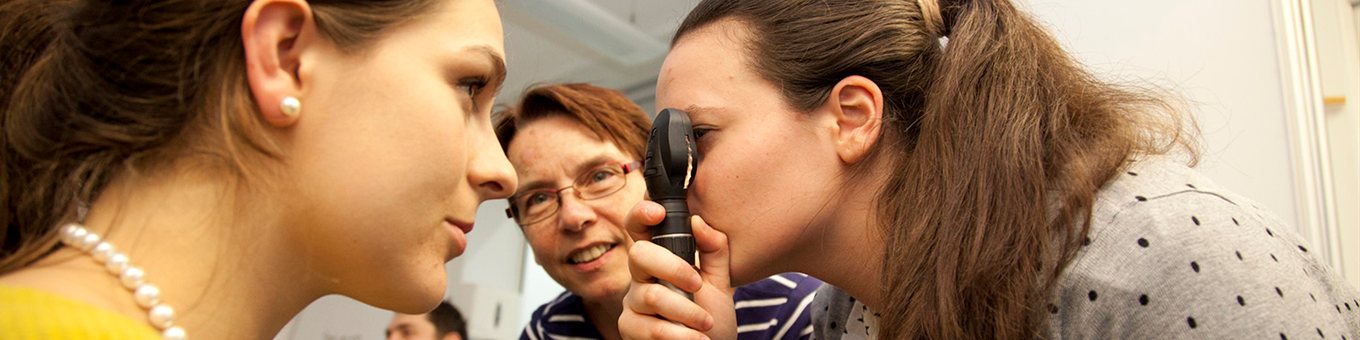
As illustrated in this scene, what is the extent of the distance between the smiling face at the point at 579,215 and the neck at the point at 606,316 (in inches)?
1.2

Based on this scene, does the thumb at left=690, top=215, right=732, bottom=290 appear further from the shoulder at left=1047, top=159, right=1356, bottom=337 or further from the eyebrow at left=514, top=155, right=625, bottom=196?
the eyebrow at left=514, top=155, right=625, bottom=196

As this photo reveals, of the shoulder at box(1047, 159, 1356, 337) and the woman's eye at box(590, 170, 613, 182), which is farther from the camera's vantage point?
the woman's eye at box(590, 170, 613, 182)

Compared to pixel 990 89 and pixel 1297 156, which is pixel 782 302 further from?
pixel 1297 156

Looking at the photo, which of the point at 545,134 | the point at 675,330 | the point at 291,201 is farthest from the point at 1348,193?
the point at 291,201

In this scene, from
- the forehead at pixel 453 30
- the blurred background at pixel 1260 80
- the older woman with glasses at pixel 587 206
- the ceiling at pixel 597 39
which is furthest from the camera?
the ceiling at pixel 597 39

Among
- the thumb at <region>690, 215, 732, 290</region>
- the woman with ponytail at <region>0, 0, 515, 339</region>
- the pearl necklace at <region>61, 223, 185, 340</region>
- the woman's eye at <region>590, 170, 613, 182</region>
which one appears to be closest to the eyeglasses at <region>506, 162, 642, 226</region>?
the woman's eye at <region>590, 170, 613, 182</region>

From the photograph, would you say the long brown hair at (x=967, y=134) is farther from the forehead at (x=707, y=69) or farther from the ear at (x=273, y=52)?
the ear at (x=273, y=52)

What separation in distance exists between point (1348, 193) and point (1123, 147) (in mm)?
920

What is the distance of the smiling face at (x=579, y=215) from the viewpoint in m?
1.81

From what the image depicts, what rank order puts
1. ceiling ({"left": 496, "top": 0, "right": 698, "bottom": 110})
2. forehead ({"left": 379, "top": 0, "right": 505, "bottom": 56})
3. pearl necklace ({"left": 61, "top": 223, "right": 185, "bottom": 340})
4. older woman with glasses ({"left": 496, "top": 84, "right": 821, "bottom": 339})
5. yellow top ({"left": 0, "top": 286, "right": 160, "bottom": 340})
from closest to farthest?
yellow top ({"left": 0, "top": 286, "right": 160, "bottom": 340}) < pearl necklace ({"left": 61, "top": 223, "right": 185, "bottom": 340}) < forehead ({"left": 379, "top": 0, "right": 505, "bottom": 56}) < older woman with glasses ({"left": 496, "top": 84, "right": 821, "bottom": 339}) < ceiling ({"left": 496, "top": 0, "right": 698, "bottom": 110})

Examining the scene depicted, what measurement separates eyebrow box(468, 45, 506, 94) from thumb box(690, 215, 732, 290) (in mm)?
345

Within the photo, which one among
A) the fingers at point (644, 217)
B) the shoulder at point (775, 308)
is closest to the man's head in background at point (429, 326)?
the shoulder at point (775, 308)

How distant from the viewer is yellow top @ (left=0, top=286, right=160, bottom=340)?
66 cm

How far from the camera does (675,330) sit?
117cm
